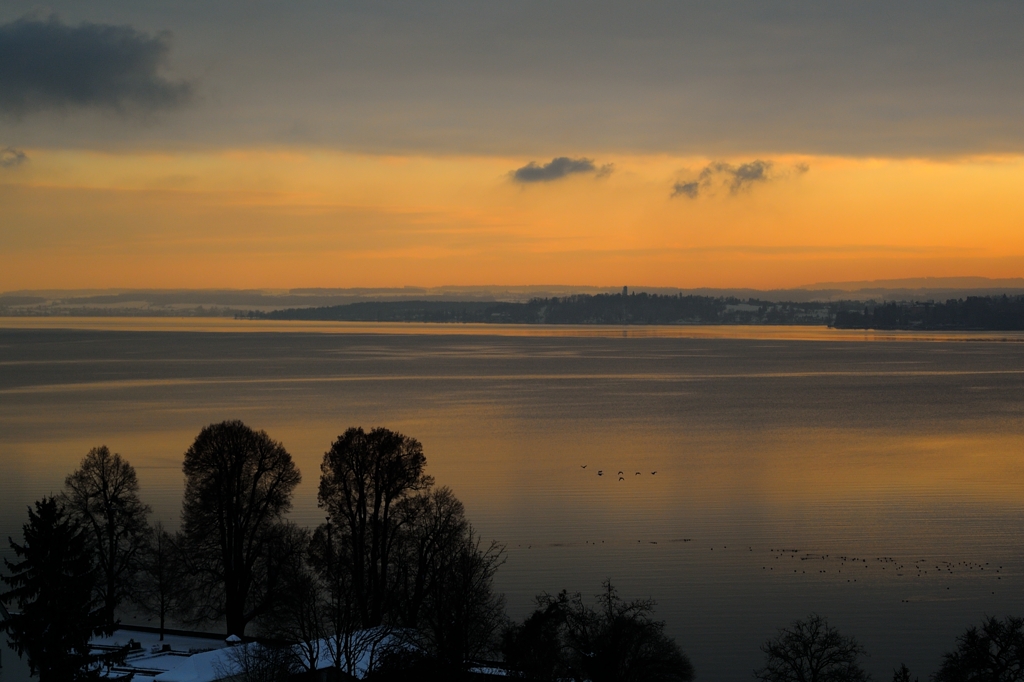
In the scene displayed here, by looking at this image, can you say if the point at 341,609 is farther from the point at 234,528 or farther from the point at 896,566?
the point at 896,566

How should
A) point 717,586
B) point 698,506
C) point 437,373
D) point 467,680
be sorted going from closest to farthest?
point 467,680 → point 717,586 → point 698,506 → point 437,373

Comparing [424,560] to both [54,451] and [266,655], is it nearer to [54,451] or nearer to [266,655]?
[266,655]

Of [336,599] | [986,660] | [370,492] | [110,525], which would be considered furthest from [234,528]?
[986,660]

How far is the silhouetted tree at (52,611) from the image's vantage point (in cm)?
1528

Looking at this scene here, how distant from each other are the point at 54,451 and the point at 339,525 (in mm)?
30500

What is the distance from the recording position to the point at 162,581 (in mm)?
23234

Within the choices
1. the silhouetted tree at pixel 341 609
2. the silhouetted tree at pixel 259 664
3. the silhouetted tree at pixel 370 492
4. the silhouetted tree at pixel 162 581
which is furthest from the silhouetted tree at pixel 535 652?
the silhouetted tree at pixel 162 581

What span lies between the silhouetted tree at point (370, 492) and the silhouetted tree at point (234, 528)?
4.69ft

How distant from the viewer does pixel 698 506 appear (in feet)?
120

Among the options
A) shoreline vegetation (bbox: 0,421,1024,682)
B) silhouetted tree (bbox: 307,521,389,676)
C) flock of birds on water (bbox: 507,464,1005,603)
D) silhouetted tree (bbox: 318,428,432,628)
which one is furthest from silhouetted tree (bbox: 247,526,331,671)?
flock of birds on water (bbox: 507,464,1005,603)

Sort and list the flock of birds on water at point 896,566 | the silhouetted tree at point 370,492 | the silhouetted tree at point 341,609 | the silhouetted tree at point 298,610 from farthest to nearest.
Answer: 1. the flock of birds on water at point 896,566
2. the silhouetted tree at point 370,492
3. the silhouetted tree at point 298,610
4. the silhouetted tree at point 341,609

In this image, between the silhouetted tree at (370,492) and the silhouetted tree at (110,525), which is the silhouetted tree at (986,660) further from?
the silhouetted tree at (110,525)

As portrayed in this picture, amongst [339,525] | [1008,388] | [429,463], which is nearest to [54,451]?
[429,463]

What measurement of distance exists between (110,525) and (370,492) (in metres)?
6.13
